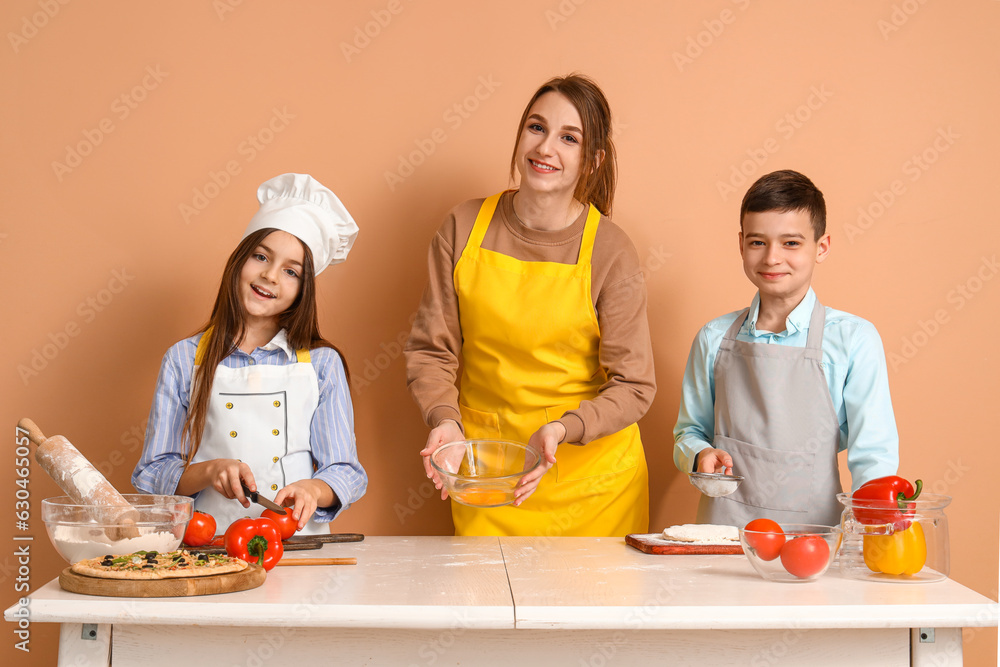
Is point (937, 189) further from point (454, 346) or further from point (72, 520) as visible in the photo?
point (72, 520)

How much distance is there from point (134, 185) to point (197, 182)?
179 mm

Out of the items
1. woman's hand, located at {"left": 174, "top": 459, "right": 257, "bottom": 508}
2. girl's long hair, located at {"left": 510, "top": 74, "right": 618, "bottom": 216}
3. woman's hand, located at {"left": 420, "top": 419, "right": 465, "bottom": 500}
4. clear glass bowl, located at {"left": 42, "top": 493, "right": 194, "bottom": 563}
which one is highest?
girl's long hair, located at {"left": 510, "top": 74, "right": 618, "bottom": 216}

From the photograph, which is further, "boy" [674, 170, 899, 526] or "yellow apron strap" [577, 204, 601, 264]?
"yellow apron strap" [577, 204, 601, 264]

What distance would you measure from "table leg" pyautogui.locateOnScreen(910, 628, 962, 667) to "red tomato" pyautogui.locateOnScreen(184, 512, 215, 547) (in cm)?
119

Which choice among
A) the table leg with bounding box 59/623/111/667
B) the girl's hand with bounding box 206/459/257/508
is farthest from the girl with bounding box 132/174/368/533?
the table leg with bounding box 59/623/111/667

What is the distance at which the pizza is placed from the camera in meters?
1.20

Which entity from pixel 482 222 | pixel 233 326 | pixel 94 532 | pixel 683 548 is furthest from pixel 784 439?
pixel 94 532

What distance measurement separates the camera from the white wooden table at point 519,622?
1.16 metres

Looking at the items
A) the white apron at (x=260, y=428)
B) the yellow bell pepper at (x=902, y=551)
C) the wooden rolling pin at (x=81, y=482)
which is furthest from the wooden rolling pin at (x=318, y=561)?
the yellow bell pepper at (x=902, y=551)

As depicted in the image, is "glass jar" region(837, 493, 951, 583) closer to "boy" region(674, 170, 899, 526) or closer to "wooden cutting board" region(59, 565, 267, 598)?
"boy" region(674, 170, 899, 526)

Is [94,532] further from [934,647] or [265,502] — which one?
[934,647]

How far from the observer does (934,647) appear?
4.09 ft

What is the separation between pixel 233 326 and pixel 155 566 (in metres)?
0.81

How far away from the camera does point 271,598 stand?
3.95 feet
